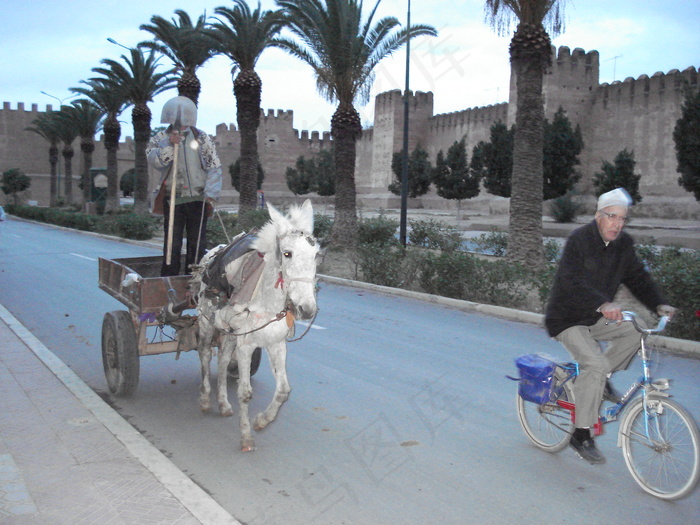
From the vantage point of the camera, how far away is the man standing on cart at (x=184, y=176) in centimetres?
611

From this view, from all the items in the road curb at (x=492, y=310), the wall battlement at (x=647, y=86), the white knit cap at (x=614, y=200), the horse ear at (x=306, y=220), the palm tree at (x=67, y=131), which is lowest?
the road curb at (x=492, y=310)

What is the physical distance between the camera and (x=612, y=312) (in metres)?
4.12

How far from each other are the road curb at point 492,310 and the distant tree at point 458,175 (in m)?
28.2

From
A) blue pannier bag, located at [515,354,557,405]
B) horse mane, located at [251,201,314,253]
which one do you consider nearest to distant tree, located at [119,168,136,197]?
horse mane, located at [251,201,314,253]

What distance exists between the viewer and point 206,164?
6266 mm

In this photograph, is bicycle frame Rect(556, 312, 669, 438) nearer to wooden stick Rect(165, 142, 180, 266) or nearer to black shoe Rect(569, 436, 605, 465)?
black shoe Rect(569, 436, 605, 465)

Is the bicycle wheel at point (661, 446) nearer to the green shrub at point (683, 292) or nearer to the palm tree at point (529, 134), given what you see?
the green shrub at point (683, 292)

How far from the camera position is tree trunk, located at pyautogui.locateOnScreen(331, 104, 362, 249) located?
21.1 meters

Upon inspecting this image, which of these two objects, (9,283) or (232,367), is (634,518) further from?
(9,283)

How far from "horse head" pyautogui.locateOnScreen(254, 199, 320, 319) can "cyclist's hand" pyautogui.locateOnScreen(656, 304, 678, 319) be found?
2.23 metres

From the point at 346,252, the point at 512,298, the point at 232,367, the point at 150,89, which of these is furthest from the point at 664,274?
the point at 150,89

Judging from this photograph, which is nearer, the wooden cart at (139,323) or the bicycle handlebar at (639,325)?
the bicycle handlebar at (639,325)

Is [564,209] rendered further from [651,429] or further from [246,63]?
[651,429]

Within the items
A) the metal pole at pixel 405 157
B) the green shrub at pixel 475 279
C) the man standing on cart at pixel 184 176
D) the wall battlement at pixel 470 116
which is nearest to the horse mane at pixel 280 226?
the man standing on cart at pixel 184 176
